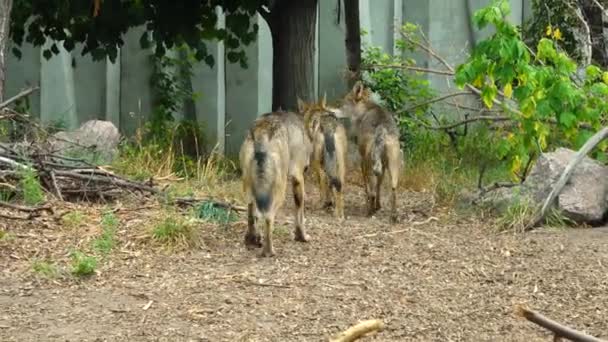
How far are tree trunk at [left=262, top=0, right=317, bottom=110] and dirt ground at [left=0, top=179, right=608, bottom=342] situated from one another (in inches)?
161

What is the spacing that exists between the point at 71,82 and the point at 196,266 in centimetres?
876

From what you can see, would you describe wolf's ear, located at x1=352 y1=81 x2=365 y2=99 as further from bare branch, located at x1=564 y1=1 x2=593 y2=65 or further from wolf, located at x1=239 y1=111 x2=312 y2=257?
wolf, located at x1=239 y1=111 x2=312 y2=257

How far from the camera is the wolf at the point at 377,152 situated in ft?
33.9

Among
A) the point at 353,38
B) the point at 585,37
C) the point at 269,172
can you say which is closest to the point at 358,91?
the point at 353,38

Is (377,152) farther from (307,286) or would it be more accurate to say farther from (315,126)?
(307,286)

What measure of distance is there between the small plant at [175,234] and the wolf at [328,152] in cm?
197

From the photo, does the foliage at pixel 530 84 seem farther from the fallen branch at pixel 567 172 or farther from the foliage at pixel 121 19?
the foliage at pixel 121 19

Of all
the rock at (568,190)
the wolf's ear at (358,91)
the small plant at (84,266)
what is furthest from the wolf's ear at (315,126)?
the small plant at (84,266)

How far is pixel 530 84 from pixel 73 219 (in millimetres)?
3923

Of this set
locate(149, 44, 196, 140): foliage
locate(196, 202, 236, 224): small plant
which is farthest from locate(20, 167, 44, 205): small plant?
locate(149, 44, 196, 140): foliage

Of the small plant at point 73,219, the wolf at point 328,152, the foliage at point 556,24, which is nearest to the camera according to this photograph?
the small plant at point 73,219

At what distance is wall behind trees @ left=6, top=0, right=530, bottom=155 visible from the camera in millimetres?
15820

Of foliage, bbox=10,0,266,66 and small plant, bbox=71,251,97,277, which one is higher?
foliage, bbox=10,0,266,66

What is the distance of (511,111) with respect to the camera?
34.0ft
